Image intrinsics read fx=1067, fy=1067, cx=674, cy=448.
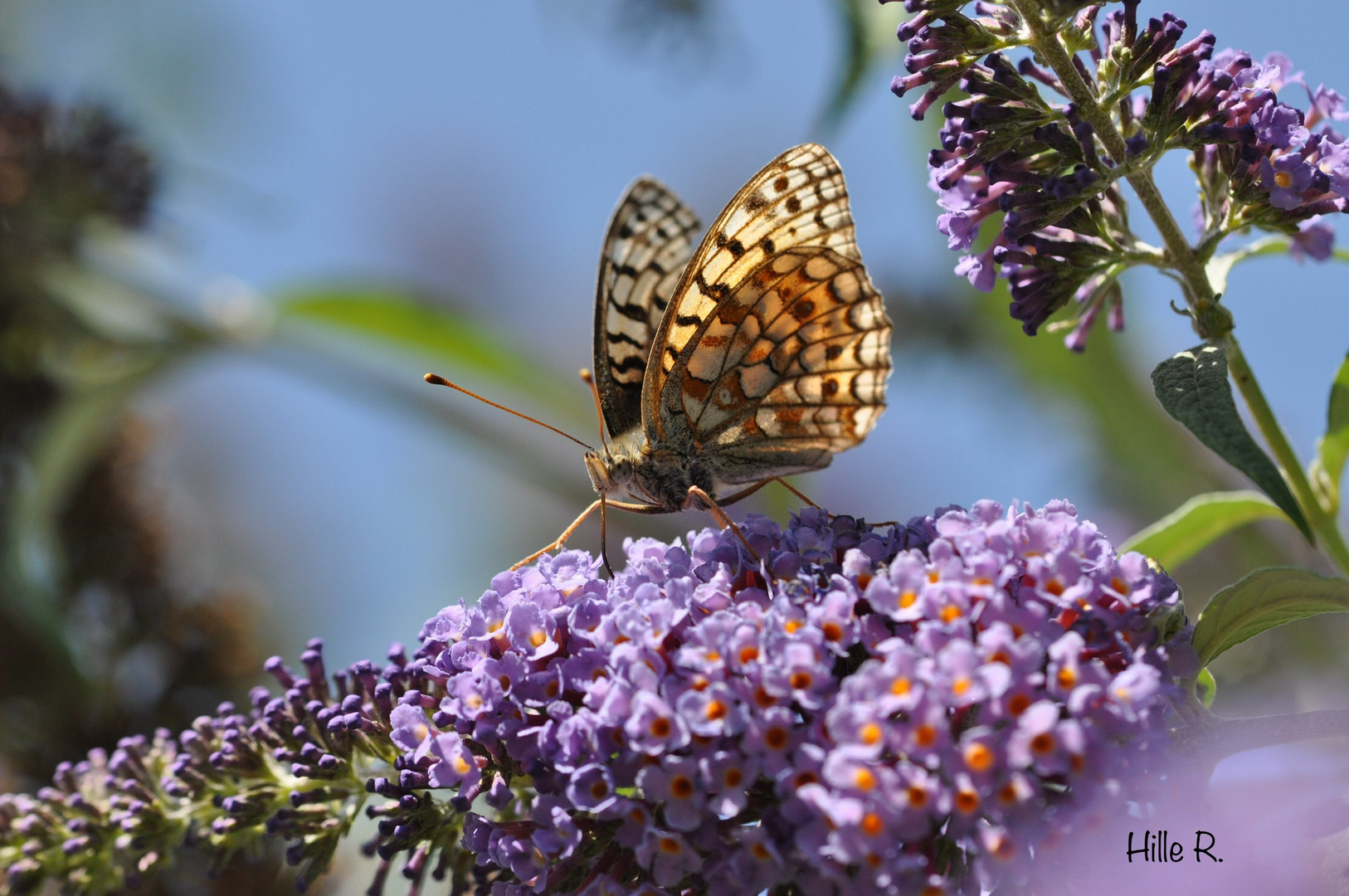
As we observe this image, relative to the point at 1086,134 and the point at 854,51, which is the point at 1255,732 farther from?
the point at 854,51

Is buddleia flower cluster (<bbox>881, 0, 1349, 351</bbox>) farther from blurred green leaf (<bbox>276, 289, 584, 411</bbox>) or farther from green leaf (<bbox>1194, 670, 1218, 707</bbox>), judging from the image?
blurred green leaf (<bbox>276, 289, 584, 411</bbox>)

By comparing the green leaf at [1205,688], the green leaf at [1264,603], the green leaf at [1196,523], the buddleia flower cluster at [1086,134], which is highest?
the buddleia flower cluster at [1086,134]

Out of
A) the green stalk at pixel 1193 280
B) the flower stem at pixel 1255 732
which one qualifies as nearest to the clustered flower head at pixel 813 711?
the flower stem at pixel 1255 732

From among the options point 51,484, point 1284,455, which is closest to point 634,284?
point 1284,455

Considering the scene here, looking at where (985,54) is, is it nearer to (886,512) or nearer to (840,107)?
(840,107)

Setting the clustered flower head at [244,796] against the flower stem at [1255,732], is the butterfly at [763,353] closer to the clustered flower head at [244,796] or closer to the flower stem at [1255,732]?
the clustered flower head at [244,796]

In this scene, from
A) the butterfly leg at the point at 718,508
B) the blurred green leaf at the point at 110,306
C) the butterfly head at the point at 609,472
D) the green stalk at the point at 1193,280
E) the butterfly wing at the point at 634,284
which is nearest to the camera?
the green stalk at the point at 1193,280
